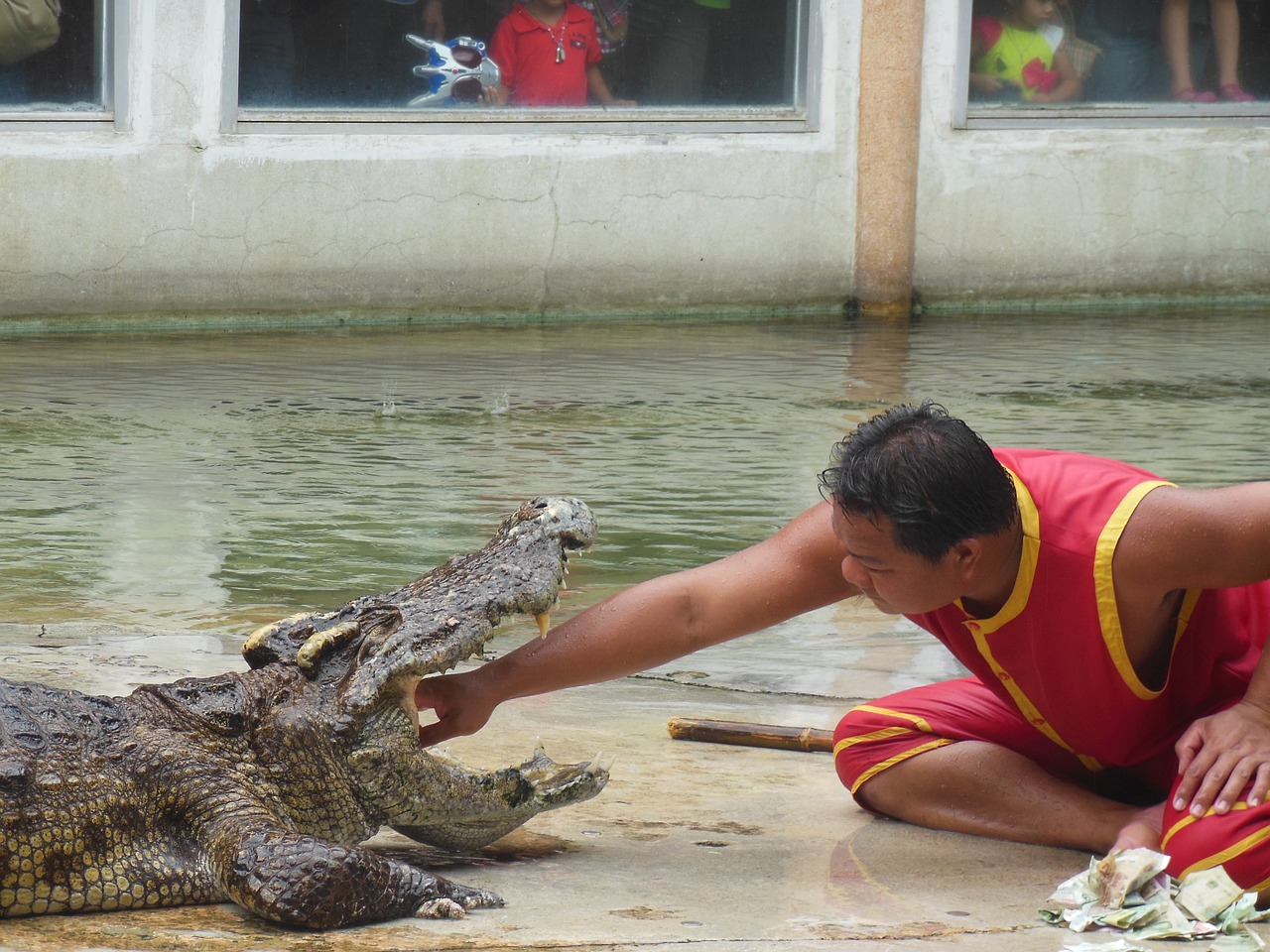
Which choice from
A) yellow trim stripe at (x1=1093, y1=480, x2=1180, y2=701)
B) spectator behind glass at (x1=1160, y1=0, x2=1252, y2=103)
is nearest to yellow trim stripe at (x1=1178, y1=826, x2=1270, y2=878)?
yellow trim stripe at (x1=1093, y1=480, x2=1180, y2=701)

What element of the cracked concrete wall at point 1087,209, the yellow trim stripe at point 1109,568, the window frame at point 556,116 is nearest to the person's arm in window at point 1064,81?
the cracked concrete wall at point 1087,209

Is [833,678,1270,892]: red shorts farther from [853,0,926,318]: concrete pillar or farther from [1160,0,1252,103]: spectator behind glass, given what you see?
[1160,0,1252,103]: spectator behind glass

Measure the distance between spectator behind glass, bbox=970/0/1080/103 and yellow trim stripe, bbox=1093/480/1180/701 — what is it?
9.19m

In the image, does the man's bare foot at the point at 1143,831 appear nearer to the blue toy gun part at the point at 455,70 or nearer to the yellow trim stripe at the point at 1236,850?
the yellow trim stripe at the point at 1236,850

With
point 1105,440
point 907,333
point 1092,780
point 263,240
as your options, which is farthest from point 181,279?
point 1092,780

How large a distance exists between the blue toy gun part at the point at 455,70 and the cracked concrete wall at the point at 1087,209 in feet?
9.06

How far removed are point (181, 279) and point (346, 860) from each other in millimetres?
7913

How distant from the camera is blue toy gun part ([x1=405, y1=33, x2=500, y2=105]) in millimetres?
10734

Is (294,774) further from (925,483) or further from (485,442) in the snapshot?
(485,442)

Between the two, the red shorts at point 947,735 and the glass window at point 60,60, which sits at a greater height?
the glass window at point 60,60

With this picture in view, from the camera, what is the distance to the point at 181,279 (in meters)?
10.1

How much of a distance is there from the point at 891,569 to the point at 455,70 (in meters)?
8.66

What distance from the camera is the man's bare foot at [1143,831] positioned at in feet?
9.37

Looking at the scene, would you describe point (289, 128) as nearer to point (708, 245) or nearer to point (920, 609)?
point (708, 245)
